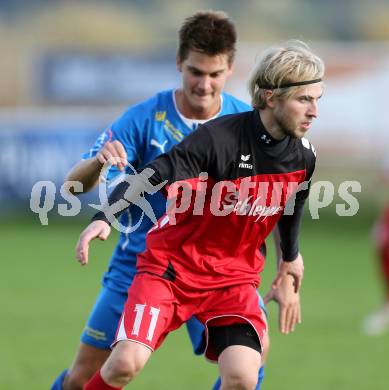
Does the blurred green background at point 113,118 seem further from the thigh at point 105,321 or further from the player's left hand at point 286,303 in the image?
the player's left hand at point 286,303

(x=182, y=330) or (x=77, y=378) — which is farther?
(x=182, y=330)

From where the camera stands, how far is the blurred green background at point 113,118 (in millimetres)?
9500

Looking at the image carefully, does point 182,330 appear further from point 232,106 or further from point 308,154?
point 308,154

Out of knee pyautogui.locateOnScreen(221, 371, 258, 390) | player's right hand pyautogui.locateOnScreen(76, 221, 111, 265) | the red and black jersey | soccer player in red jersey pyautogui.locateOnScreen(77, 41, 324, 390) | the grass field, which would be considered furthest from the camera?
the grass field

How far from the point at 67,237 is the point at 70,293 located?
5275 mm

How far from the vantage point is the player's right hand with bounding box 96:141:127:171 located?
534cm

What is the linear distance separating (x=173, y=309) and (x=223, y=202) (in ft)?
1.93

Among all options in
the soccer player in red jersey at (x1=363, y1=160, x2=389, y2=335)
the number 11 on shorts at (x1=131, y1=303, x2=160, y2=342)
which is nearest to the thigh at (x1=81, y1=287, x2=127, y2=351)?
the number 11 on shorts at (x1=131, y1=303, x2=160, y2=342)

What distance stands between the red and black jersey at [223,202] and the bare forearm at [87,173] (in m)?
0.48

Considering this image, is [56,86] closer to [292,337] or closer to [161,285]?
[292,337]

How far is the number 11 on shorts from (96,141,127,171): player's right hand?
72cm

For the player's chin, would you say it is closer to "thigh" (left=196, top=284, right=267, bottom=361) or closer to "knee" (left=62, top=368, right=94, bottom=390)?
"thigh" (left=196, top=284, right=267, bottom=361)

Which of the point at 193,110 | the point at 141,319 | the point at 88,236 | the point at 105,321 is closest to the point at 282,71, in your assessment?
the point at 193,110

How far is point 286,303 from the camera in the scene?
5.75m
